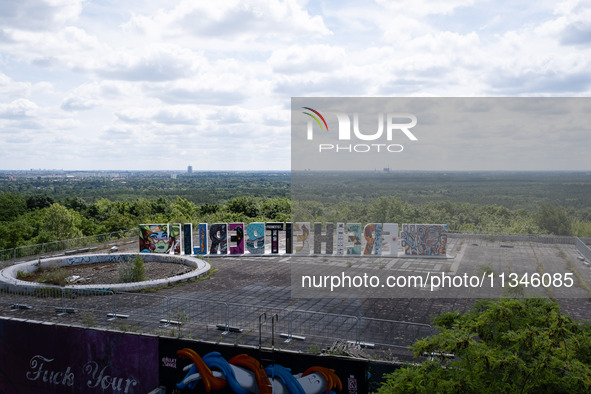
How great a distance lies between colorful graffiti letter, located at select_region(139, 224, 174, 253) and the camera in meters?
28.6

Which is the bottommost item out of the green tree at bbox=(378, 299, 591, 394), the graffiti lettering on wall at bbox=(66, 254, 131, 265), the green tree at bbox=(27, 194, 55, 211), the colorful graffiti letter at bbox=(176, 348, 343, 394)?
the colorful graffiti letter at bbox=(176, 348, 343, 394)

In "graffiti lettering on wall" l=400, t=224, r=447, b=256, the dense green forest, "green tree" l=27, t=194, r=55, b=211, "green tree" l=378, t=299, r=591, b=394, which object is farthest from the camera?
"green tree" l=27, t=194, r=55, b=211

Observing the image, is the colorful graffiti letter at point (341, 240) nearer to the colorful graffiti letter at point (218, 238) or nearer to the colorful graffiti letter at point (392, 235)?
the colorful graffiti letter at point (392, 235)

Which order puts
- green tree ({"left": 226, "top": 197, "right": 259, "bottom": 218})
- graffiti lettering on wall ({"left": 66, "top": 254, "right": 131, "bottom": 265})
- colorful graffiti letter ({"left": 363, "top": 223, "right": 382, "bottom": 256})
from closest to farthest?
1. graffiti lettering on wall ({"left": 66, "top": 254, "right": 131, "bottom": 265})
2. colorful graffiti letter ({"left": 363, "top": 223, "right": 382, "bottom": 256})
3. green tree ({"left": 226, "top": 197, "right": 259, "bottom": 218})

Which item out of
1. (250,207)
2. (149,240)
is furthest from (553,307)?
(250,207)

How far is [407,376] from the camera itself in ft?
29.6

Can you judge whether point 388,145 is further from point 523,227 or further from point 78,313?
point 523,227

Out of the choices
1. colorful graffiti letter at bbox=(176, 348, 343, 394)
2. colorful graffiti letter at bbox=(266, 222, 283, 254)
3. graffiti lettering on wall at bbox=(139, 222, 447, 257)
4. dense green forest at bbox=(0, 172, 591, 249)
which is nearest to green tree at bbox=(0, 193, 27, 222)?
dense green forest at bbox=(0, 172, 591, 249)

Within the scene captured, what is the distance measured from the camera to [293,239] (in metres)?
31.0

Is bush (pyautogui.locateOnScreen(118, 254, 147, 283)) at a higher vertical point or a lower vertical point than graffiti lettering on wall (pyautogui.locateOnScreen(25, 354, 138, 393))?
higher

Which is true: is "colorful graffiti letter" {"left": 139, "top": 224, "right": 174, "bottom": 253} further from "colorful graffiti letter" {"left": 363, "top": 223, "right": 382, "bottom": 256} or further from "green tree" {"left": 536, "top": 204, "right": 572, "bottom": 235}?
"green tree" {"left": 536, "top": 204, "right": 572, "bottom": 235}

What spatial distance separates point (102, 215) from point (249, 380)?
5601cm

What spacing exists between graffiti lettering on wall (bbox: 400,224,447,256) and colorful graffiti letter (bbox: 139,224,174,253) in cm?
1477

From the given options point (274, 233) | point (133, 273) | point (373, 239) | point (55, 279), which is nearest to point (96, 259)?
point (55, 279)
